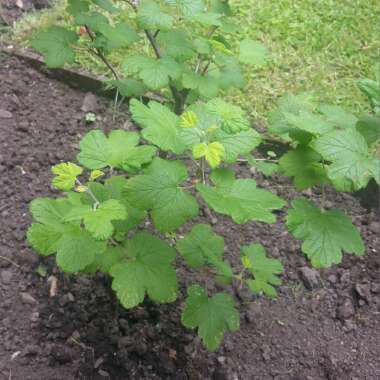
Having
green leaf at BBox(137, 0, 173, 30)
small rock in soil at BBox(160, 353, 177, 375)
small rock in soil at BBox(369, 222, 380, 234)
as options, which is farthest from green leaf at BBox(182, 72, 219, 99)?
small rock in soil at BBox(369, 222, 380, 234)

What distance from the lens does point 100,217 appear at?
1298 millimetres

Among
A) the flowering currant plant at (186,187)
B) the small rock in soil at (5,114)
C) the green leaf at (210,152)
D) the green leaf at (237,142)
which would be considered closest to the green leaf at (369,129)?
the flowering currant plant at (186,187)

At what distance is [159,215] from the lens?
4.44ft

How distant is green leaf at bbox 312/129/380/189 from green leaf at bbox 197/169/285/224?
19 centimetres

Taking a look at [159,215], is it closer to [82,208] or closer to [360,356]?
[82,208]

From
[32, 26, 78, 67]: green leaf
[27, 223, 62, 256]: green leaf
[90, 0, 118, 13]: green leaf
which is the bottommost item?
[27, 223, 62, 256]: green leaf

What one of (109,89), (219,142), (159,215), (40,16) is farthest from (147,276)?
(40,16)

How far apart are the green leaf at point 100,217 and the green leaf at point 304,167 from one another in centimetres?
54

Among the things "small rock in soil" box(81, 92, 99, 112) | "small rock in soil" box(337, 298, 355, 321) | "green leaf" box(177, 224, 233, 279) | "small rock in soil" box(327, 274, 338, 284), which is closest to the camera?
"green leaf" box(177, 224, 233, 279)

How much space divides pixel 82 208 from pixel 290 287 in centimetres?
120

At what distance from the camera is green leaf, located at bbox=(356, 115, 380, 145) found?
144 cm

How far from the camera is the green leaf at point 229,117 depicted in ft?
4.52

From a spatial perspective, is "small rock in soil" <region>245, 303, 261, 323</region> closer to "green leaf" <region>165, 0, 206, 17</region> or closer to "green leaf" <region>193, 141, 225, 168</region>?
"green leaf" <region>193, 141, 225, 168</region>

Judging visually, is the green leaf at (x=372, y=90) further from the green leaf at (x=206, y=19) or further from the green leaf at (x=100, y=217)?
the green leaf at (x=100, y=217)
